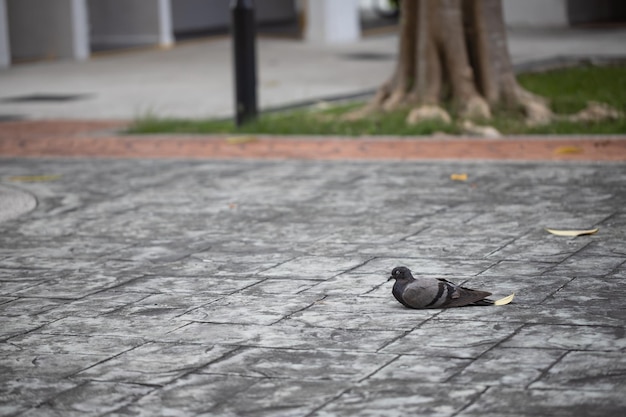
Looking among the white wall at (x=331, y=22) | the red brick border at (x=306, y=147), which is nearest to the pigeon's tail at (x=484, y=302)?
the red brick border at (x=306, y=147)

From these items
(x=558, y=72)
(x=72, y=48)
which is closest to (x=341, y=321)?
(x=558, y=72)

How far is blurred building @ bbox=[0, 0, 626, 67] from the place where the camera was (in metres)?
23.5

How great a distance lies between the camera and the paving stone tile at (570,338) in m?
5.27

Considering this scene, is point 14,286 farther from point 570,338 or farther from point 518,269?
point 570,338

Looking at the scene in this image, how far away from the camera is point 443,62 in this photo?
12961 millimetres

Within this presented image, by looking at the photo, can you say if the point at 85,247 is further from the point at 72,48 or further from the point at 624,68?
the point at 72,48

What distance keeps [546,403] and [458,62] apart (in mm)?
8462

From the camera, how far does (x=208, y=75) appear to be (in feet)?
64.8

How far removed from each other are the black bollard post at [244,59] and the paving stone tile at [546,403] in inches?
332

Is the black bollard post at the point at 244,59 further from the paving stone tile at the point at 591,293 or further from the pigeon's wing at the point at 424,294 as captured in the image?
the pigeon's wing at the point at 424,294

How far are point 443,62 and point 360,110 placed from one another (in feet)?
3.42

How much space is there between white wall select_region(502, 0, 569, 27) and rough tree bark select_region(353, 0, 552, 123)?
14.4 m

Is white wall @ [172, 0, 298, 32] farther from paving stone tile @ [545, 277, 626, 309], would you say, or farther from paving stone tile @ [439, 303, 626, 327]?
paving stone tile @ [439, 303, 626, 327]

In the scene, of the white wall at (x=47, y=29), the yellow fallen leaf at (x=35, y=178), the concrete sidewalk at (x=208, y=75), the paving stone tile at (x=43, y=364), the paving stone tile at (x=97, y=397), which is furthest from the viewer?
the white wall at (x=47, y=29)
